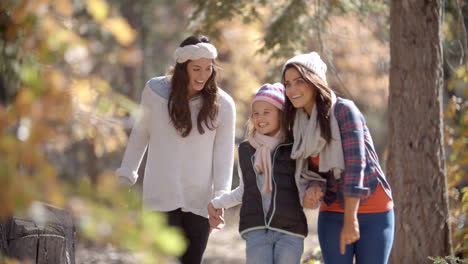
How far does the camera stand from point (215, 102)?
474 centimetres

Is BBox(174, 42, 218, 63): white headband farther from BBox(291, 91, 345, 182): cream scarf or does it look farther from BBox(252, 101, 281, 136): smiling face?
BBox(291, 91, 345, 182): cream scarf

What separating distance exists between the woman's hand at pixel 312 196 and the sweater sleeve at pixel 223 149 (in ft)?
2.60

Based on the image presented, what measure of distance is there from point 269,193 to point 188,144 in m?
0.70

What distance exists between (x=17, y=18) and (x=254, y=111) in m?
2.57

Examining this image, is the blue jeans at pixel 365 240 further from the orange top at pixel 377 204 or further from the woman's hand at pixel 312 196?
the woman's hand at pixel 312 196

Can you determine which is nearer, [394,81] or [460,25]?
[394,81]

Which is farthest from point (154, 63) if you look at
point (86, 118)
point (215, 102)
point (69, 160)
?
point (86, 118)

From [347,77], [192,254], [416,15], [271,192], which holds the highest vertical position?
[347,77]

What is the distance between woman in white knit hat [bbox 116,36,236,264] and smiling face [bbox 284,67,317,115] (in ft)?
2.45

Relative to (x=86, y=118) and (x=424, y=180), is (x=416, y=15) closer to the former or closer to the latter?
(x=424, y=180)

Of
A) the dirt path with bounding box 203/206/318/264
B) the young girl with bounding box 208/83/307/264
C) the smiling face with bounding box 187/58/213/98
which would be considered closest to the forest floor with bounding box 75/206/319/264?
the dirt path with bounding box 203/206/318/264

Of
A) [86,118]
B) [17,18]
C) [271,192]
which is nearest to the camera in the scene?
[17,18]

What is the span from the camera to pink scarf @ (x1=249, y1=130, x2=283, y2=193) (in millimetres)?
4227

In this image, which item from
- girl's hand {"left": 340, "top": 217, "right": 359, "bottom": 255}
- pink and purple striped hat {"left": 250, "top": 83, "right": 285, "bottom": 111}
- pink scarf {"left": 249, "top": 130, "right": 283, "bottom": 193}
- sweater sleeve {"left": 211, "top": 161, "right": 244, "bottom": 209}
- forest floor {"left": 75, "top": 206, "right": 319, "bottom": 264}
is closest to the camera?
girl's hand {"left": 340, "top": 217, "right": 359, "bottom": 255}
